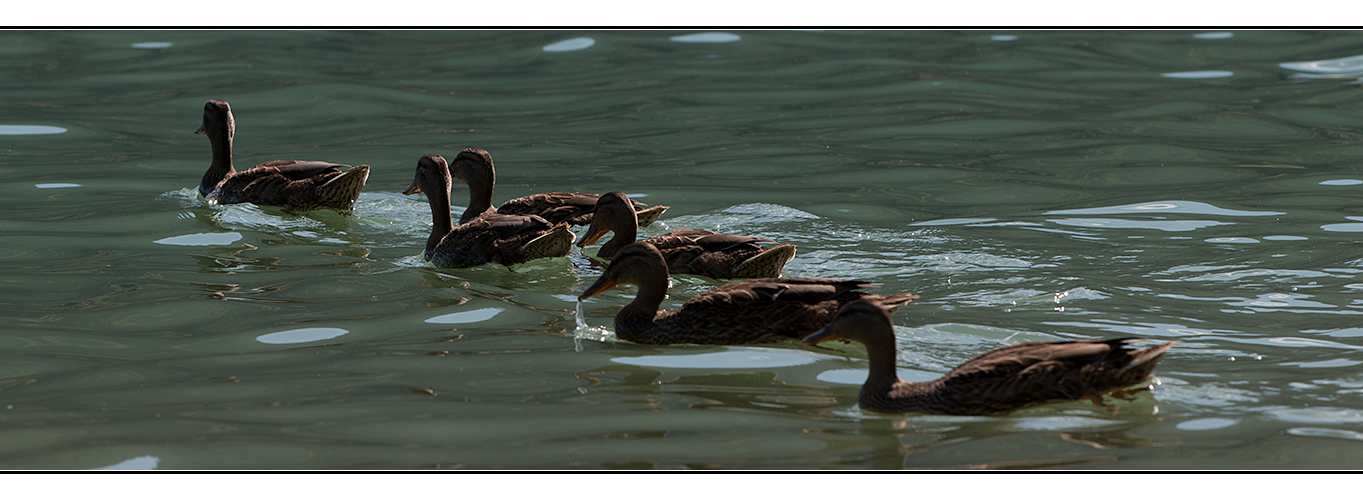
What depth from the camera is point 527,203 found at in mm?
11086

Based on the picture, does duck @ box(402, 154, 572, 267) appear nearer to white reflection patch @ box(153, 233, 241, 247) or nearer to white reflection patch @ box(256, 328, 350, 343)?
white reflection patch @ box(256, 328, 350, 343)

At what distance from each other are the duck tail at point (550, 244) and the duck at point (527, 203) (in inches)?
23.1

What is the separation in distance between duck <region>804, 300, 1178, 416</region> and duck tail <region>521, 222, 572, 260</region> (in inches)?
148

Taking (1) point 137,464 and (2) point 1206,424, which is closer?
(1) point 137,464

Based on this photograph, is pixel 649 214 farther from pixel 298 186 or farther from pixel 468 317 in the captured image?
pixel 298 186

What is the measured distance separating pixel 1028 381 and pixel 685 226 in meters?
5.58

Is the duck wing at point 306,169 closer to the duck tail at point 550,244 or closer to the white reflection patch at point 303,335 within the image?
the duck tail at point 550,244

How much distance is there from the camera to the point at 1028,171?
1406 centimetres

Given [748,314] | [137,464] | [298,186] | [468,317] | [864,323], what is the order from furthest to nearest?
[298,186] → [468,317] → [748,314] → [864,323] → [137,464]

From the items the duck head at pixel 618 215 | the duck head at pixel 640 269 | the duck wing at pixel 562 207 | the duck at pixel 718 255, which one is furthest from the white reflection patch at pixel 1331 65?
the duck head at pixel 640 269

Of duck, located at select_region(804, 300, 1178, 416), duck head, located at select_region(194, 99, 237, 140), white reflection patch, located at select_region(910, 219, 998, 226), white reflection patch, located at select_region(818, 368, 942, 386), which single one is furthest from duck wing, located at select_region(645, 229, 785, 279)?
duck head, located at select_region(194, 99, 237, 140)

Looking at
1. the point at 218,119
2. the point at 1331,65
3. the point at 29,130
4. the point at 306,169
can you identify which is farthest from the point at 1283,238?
the point at 29,130

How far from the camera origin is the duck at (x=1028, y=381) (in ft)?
21.5

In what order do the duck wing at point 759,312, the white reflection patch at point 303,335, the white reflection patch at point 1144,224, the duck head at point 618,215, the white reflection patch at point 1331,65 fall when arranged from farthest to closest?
the white reflection patch at point 1331,65, the white reflection patch at point 1144,224, the duck head at point 618,215, the white reflection patch at point 303,335, the duck wing at point 759,312
